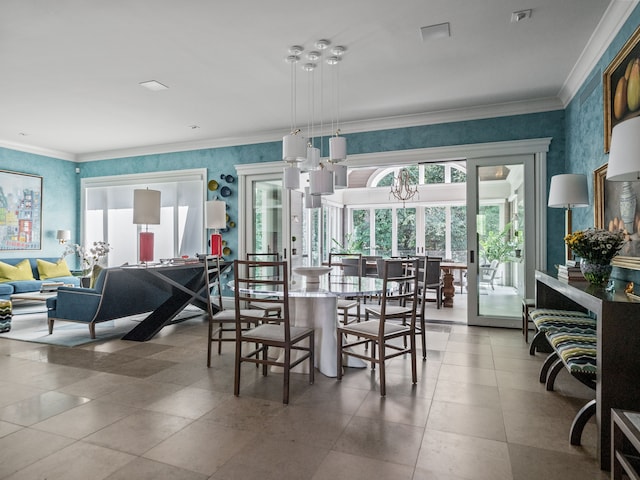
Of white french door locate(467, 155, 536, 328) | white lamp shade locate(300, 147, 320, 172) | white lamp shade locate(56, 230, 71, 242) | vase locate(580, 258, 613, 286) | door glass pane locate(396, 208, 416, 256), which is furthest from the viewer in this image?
door glass pane locate(396, 208, 416, 256)

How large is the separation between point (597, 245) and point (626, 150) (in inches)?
32.3

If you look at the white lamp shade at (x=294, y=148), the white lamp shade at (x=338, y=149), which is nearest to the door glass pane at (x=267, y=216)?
the white lamp shade at (x=338, y=149)

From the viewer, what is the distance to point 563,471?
1.88 metres

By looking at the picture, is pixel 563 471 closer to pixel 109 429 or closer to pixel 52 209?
pixel 109 429

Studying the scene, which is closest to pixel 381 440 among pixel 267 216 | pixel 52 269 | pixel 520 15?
pixel 520 15

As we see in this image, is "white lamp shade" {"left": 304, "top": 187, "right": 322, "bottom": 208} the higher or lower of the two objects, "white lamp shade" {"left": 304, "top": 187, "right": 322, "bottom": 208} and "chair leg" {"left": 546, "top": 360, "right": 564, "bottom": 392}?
the higher

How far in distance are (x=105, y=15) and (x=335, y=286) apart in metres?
2.70

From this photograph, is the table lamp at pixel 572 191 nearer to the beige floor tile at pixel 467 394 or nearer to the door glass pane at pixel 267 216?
the beige floor tile at pixel 467 394

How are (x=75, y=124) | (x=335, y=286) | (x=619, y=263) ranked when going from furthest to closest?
(x=75, y=124) → (x=335, y=286) → (x=619, y=263)

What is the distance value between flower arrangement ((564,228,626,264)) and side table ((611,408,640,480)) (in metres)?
1.24

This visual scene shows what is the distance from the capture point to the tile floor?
75.2 inches

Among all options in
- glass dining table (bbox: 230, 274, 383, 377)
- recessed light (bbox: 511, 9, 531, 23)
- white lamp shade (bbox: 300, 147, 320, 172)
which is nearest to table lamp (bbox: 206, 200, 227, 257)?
white lamp shade (bbox: 300, 147, 320, 172)

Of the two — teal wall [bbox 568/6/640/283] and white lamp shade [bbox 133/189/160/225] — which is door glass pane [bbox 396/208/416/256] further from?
white lamp shade [bbox 133/189/160/225]

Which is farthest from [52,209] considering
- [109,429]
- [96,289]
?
[109,429]
